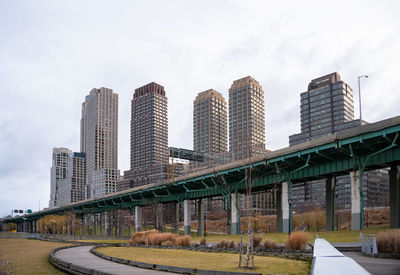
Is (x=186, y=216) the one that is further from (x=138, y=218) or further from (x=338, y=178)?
(x=338, y=178)

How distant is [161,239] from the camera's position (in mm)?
47969

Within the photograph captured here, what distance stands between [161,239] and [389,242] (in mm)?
30558

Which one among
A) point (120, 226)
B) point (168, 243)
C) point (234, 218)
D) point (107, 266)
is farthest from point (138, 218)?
point (107, 266)

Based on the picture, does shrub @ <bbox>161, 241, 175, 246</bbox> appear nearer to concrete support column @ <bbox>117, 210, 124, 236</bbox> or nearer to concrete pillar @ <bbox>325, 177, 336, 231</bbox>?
concrete pillar @ <bbox>325, 177, 336, 231</bbox>

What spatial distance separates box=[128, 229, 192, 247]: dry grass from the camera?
1737 inches

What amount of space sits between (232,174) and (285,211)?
14101 mm

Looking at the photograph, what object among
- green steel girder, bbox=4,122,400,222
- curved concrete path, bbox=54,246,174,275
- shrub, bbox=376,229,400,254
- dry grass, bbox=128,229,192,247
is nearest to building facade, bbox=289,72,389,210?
green steel girder, bbox=4,122,400,222

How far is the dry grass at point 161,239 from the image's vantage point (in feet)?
145

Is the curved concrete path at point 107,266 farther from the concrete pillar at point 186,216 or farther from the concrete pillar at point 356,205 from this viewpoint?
the concrete pillar at point 186,216

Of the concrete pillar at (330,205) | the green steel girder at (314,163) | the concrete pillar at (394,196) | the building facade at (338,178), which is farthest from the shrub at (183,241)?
the building facade at (338,178)

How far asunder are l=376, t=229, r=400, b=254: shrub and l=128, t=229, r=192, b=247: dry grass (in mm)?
24296

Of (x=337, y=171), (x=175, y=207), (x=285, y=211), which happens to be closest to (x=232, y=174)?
(x=285, y=211)

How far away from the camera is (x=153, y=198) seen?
102125 millimetres

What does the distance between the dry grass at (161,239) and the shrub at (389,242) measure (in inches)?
957
